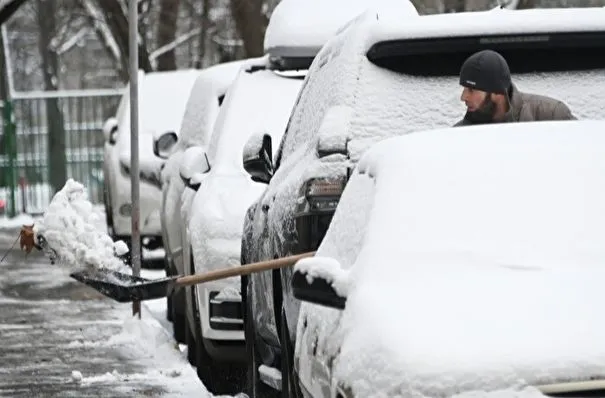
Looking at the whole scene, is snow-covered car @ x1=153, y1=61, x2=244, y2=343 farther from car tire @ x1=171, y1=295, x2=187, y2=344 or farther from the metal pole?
the metal pole

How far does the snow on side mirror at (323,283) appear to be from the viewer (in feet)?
17.4

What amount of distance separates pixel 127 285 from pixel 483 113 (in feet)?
5.21

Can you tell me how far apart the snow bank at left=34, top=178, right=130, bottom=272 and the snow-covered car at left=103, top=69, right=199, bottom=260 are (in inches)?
340

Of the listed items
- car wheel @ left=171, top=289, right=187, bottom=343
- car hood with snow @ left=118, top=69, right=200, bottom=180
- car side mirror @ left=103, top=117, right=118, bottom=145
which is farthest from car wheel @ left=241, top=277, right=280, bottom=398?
car side mirror @ left=103, top=117, right=118, bottom=145

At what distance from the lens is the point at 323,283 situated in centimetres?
533

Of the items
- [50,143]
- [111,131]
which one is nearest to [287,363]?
[111,131]

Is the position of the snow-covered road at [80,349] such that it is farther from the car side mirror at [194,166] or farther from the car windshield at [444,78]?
the car windshield at [444,78]

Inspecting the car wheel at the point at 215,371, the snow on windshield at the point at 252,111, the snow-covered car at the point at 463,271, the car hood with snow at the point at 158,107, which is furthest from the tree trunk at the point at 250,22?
the snow-covered car at the point at 463,271

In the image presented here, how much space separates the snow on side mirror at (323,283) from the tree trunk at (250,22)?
21405 millimetres

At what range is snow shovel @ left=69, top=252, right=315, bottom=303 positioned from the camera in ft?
21.2

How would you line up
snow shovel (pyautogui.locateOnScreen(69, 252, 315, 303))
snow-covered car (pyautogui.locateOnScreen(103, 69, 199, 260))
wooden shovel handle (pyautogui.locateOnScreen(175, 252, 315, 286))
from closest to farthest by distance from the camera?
wooden shovel handle (pyautogui.locateOnScreen(175, 252, 315, 286)) → snow shovel (pyautogui.locateOnScreen(69, 252, 315, 303)) → snow-covered car (pyautogui.locateOnScreen(103, 69, 199, 260))

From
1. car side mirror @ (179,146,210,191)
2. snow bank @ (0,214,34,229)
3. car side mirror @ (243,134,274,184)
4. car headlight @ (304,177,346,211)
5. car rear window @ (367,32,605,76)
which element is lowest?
snow bank @ (0,214,34,229)

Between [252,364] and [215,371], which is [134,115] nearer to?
[215,371]

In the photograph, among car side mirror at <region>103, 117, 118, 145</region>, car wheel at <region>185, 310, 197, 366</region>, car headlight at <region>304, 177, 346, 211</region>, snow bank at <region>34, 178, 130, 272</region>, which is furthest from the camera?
car side mirror at <region>103, 117, 118, 145</region>
